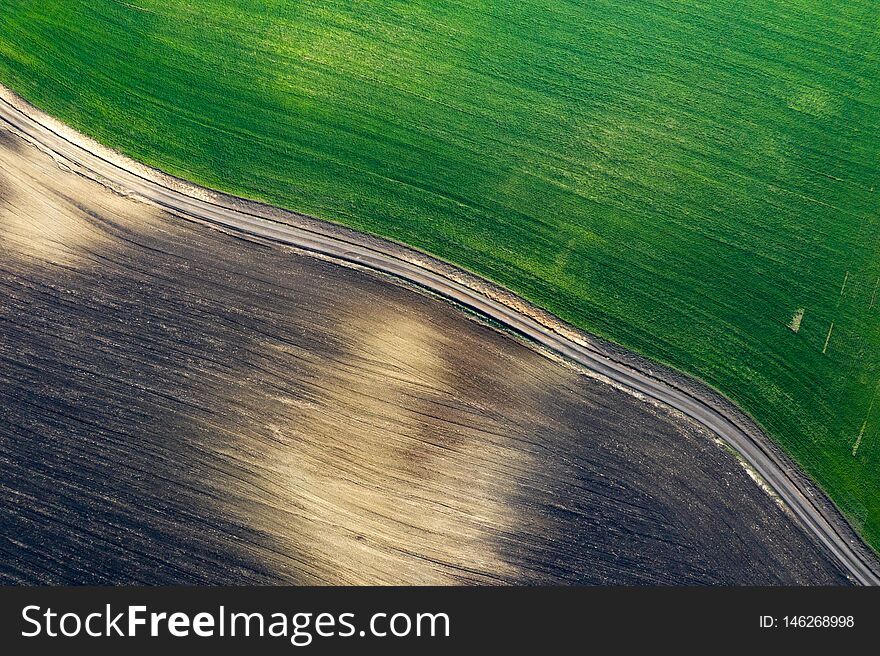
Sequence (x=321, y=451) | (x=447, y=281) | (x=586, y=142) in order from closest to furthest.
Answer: (x=321, y=451), (x=447, y=281), (x=586, y=142)

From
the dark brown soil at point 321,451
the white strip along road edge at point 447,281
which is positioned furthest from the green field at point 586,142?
the dark brown soil at point 321,451

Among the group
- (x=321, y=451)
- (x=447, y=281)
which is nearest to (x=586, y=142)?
(x=447, y=281)

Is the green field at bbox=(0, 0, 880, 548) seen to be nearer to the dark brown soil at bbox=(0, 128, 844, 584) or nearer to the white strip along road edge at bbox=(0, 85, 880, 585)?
the white strip along road edge at bbox=(0, 85, 880, 585)

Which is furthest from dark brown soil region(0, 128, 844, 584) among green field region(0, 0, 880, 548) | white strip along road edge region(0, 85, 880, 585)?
green field region(0, 0, 880, 548)

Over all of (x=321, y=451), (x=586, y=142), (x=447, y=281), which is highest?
(x=586, y=142)

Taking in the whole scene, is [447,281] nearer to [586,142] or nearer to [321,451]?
[586,142]
